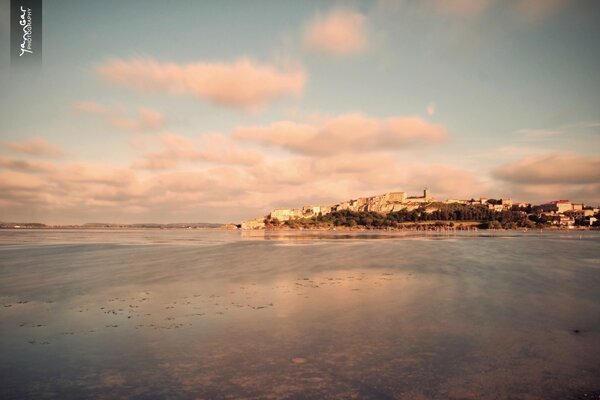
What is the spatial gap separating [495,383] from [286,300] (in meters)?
9.76

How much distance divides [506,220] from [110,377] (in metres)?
220

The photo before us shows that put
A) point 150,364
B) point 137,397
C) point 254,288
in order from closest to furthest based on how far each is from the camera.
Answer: point 137,397
point 150,364
point 254,288

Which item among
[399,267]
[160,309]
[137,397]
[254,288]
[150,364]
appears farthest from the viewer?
[399,267]

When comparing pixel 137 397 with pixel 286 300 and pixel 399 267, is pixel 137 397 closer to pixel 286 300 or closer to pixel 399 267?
pixel 286 300

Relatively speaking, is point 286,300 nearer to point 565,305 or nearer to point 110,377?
point 110,377

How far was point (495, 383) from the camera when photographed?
8.07 metres

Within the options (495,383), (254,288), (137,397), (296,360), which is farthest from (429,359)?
(254,288)

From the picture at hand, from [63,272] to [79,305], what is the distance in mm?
12827

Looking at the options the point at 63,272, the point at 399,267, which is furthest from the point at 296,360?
the point at 63,272

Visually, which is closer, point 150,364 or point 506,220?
point 150,364

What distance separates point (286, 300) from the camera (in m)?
16.7

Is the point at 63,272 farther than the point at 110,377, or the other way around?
the point at 63,272

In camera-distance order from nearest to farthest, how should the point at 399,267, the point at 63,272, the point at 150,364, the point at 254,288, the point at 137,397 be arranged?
1. the point at 137,397
2. the point at 150,364
3. the point at 254,288
4. the point at 63,272
5. the point at 399,267

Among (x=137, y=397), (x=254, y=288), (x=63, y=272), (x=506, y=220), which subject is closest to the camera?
(x=137, y=397)
